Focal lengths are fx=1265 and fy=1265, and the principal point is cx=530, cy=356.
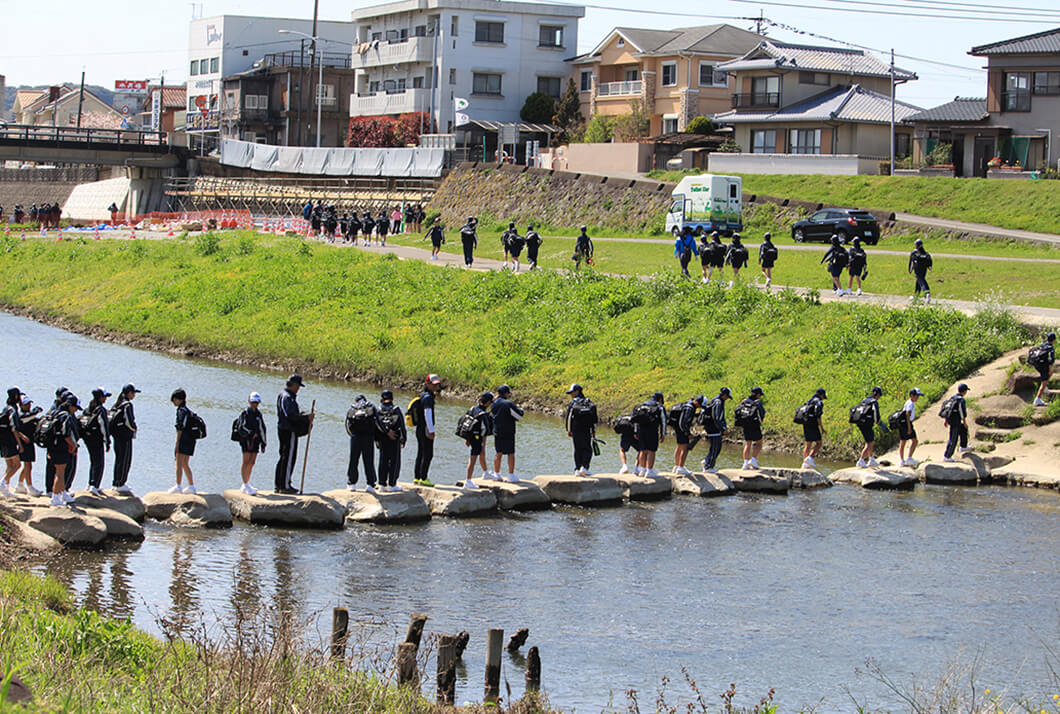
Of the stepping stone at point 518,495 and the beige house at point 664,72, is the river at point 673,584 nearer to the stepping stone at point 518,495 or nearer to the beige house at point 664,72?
the stepping stone at point 518,495

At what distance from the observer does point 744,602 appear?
17.6m

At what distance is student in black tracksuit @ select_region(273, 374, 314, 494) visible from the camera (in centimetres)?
2153

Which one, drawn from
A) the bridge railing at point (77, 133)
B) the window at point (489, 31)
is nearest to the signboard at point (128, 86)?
the bridge railing at point (77, 133)

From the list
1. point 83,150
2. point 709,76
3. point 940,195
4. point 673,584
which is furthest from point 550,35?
point 673,584

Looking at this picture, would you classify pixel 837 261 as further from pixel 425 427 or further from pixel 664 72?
pixel 664 72

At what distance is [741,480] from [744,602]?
8094 millimetres

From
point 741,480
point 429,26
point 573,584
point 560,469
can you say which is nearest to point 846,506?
point 741,480

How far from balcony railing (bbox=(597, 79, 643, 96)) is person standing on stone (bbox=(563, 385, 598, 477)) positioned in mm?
59855

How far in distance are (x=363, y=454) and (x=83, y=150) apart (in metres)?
67.2

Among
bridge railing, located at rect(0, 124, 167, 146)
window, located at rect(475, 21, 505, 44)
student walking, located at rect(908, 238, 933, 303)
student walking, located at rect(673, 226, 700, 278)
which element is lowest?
student walking, located at rect(908, 238, 933, 303)

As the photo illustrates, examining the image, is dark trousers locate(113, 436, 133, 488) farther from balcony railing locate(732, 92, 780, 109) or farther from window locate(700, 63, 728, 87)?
window locate(700, 63, 728, 87)

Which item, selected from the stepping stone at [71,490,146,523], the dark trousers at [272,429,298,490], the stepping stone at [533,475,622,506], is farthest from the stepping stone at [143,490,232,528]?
the stepping stone at [533,475,622,506]

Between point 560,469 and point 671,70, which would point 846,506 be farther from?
point 671,70

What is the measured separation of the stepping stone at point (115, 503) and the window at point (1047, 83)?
186 feet
